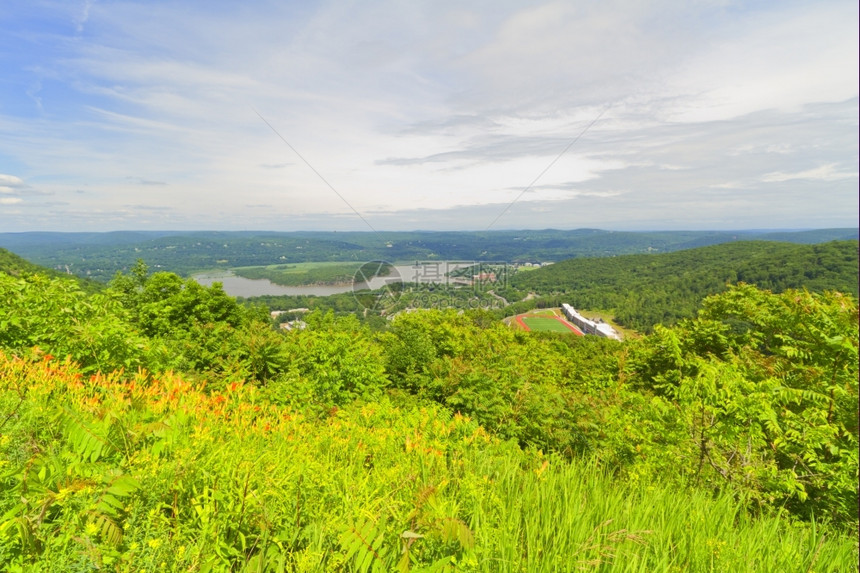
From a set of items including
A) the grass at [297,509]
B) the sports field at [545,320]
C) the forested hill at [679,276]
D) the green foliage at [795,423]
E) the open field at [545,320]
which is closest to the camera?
the grass at [297,509]

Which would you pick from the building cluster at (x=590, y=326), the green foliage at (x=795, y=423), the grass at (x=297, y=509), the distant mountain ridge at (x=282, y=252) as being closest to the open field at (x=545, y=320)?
the building cluster at (x=590, y=326)

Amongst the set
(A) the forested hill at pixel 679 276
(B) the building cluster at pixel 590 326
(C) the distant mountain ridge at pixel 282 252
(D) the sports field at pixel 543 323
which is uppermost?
(C) the distant mountain ridge at pixel 282 252

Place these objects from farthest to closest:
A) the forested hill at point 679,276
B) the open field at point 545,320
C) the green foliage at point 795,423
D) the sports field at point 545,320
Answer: the open field at point 545,320 → the sports field at point 545,320 → the forested hill at point 679,276 → the green foliage at point 795,423

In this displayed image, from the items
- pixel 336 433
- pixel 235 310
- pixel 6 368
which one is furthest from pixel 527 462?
pixel 235 310

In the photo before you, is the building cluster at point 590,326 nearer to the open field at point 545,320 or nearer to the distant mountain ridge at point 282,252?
the open field at point 545,320

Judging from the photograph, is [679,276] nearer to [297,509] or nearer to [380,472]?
[380,472]

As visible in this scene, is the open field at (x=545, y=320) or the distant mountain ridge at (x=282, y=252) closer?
the open field at (x=545, y=320)

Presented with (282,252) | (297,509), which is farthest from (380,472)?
(282,252)
